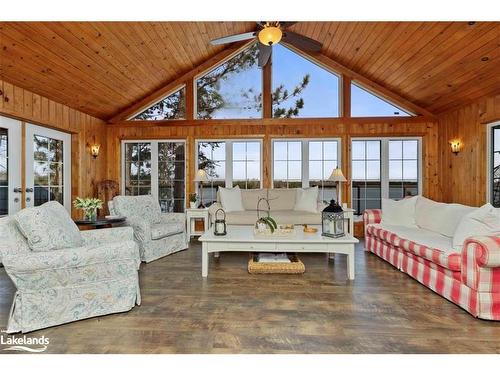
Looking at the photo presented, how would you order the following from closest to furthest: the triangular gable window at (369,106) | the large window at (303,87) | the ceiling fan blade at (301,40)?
the ceiling fan blade at (301,40), the triangular gable window at (369,106), the large window at (303,87)

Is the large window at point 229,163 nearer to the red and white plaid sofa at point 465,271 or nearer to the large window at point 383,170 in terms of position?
the large window at point 383,170

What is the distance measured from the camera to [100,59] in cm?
403

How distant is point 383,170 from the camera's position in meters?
5.78

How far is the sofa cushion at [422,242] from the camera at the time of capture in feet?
8.08

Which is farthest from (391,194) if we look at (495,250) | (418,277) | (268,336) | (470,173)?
(268,336)

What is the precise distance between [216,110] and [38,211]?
419 centimetres

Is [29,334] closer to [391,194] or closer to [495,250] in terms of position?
[495,250]

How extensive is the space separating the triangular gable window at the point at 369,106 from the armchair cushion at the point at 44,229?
525cm

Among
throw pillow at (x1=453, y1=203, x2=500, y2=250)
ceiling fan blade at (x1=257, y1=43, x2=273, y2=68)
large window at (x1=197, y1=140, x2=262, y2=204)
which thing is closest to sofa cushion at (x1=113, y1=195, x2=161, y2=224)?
large window at (x1=197, y1=140, x2=262, y2=204)

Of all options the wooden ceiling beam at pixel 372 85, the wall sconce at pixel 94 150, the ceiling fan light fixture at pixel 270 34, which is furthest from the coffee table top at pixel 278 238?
the wooden ceiling beam at pixel 372 85

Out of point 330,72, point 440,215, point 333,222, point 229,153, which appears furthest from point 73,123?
point 440,215

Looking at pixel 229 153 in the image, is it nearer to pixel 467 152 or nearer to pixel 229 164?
pixel 229 164

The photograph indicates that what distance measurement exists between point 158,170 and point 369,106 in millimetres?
4559
